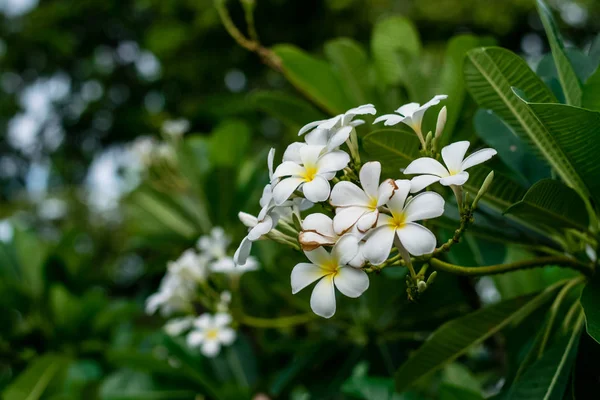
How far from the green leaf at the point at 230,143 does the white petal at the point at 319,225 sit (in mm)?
1290

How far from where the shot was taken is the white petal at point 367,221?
64 centimetres

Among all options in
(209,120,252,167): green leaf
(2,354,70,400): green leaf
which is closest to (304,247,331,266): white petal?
(209,120,252,167): green leaf

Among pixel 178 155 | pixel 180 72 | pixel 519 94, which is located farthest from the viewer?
pixel 180 72

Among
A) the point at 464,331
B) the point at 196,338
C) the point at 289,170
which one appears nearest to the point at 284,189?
the point at 289,170

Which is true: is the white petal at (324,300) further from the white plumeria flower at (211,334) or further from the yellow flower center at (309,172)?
the white plumeria flower at (211,334)

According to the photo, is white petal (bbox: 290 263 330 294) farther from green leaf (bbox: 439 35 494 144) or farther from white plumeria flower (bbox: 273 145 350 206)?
green leaf (bbox: 439 35 494 144)

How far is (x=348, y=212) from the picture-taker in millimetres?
667

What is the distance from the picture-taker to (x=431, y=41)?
7.57m

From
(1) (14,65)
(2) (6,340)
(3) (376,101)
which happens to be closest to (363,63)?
(3) (376,101)

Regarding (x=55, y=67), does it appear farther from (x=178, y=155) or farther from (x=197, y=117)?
(x=178, y=155)


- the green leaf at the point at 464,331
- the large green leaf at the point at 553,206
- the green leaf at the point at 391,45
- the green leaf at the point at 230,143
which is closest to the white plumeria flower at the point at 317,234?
the large green leaf at the point at 553,206

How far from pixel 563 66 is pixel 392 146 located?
284 mm

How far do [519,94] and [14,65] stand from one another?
13043 millimetres

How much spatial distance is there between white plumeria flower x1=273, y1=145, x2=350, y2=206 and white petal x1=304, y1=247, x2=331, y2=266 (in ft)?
0.19
